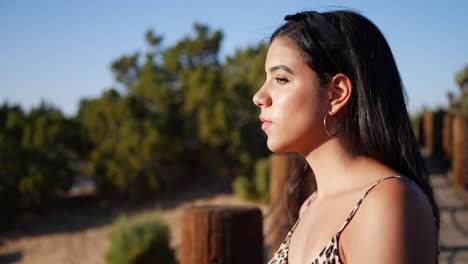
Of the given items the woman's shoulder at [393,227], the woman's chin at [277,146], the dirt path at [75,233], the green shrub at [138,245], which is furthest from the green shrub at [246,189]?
the woman's shoulder at [393,227]

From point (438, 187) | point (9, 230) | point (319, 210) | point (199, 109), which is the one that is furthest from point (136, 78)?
point (319, 210)

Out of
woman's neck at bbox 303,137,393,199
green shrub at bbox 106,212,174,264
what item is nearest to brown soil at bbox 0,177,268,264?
green shrub at bbox 106,212,174,264

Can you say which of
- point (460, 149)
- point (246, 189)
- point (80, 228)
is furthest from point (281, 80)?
point (80, 228)

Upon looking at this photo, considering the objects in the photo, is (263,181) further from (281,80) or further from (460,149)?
(281,80)

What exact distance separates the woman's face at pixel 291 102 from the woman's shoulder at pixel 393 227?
271 mm

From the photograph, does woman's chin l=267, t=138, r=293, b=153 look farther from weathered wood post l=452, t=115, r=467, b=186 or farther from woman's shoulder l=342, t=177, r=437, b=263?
weathered wood post l=452, t=115, r=467, b=186

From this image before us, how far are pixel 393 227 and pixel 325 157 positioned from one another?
0.37 m

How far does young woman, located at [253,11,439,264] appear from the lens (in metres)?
1.22

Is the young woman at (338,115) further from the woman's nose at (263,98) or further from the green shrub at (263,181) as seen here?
the green shrub at (263,181)

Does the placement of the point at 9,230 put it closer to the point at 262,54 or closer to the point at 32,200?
the point at 32,200

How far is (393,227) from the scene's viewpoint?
1.01 metres

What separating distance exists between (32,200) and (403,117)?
41.2 feet

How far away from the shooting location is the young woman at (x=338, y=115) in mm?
1220

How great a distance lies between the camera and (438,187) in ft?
28.6
